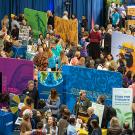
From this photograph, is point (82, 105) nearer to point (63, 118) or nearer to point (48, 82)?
point (63, 118)

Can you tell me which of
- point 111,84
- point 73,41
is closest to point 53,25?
point 73,41

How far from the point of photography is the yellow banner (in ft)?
79.6

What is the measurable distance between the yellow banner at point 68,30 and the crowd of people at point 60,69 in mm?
254

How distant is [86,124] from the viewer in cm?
1553

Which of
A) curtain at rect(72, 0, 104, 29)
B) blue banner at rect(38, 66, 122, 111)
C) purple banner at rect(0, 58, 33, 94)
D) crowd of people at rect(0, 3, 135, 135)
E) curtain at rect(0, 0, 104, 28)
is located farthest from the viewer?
curtain at rect(72, 0, 104, 29)

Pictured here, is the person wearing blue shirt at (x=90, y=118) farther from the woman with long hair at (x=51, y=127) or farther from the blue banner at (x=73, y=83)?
the blue banner at (x=73, y=83)

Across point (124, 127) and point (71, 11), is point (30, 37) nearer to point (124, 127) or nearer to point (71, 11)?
point (71, 11)

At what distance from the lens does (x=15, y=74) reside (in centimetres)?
1842

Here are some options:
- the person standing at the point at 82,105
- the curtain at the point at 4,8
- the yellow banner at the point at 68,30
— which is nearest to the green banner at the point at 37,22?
the yellow banner at the point at 68,30

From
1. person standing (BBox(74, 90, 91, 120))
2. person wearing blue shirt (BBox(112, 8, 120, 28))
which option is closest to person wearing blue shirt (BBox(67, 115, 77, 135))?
person standing (BBox(74, 90, 91, 120))

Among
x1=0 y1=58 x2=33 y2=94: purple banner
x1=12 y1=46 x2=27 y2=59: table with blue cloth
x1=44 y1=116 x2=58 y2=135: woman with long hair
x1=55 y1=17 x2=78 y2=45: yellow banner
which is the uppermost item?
x1=55 y1=17 x2=78 y2=45: yellow banner

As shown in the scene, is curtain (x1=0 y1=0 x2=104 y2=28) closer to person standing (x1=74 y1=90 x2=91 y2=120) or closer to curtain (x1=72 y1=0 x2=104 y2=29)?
curtain (x1=72 y1=0 x2=104 y2=29)

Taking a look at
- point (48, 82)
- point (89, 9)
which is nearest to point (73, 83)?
point (48, 82)

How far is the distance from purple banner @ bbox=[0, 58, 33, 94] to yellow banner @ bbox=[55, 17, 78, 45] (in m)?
6.01
